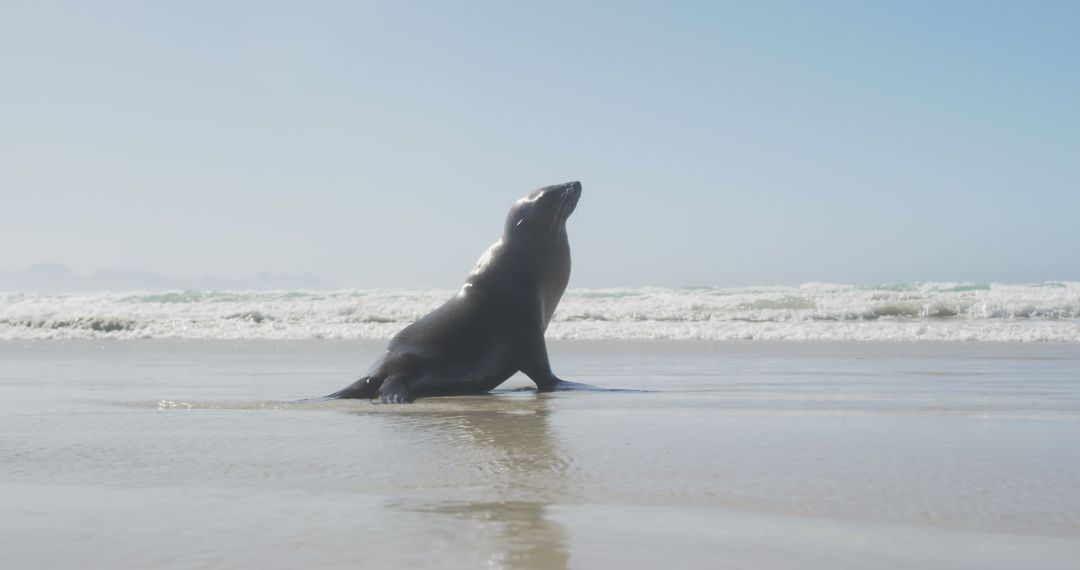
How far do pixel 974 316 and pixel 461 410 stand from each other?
16.0 metres

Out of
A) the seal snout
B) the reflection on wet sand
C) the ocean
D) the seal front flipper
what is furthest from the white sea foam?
the reflection on wet sand

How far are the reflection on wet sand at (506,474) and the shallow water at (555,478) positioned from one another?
13 millimetres

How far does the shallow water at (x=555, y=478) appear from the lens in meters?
2.59

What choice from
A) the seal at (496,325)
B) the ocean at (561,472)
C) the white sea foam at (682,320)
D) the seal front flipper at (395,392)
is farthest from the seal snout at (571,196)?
the white sea foam at (682,320)

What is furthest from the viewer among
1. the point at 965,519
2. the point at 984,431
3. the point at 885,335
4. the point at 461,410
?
the point at 885,335

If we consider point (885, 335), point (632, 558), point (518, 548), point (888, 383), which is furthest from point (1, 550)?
point (885, 335)

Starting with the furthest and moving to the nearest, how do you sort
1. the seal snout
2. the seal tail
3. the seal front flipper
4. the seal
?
the seal snout
the seal
the seal tail
the seal front flipper

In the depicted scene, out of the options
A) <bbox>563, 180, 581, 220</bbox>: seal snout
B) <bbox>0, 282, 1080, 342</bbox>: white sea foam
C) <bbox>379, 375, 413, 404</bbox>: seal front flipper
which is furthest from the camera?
<bbox>0, 282, 1080, 342</bbox>: white sea foam

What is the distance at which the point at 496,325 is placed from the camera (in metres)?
7.43

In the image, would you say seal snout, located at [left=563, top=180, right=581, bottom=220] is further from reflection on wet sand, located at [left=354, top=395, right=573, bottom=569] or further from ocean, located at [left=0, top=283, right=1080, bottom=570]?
reflection on wet sand, located at [left=354, top=395, right=573, bottom=569]

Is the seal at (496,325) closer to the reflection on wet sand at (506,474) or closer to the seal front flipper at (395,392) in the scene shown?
the seal front flipper at (395,392)

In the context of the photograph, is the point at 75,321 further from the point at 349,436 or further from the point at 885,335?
the point at 349,436

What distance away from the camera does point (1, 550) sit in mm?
2627

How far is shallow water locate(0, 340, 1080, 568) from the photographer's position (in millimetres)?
2588
